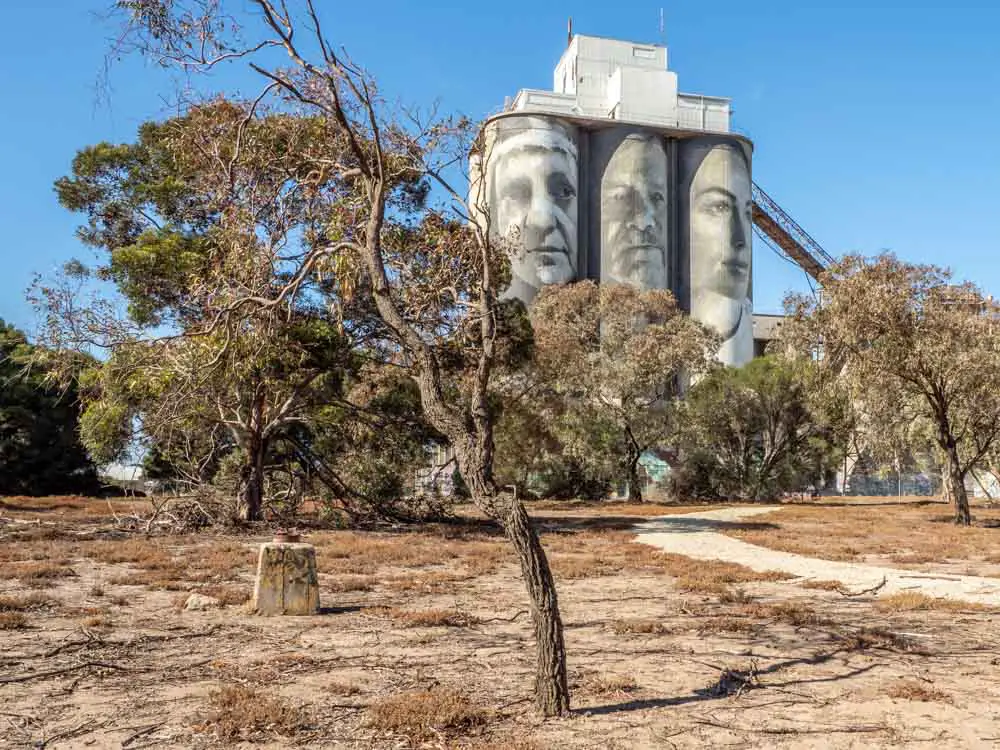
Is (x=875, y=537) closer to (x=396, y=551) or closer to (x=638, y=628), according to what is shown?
(x=396, y=551)

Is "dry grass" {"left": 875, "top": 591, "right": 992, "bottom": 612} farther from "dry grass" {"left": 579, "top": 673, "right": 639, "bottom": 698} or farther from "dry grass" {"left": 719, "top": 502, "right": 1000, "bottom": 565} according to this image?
"dry grass" {"left": 719, "top": 502, "right": 1000, "bottom": 565}

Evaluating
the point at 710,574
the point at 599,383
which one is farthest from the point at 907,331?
the point at 599,383

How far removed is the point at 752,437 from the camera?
5238 centimetres

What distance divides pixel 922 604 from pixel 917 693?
5680 mm

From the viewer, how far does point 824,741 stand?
5727 millimetres

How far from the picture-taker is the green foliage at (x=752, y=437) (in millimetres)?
50750

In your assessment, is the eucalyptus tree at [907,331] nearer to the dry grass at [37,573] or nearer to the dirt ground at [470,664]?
the dirt ground at [470,664]

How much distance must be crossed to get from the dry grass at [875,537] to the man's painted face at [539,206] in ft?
98.0

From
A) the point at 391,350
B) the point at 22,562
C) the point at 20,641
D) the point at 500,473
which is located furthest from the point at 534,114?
the point at 20,641

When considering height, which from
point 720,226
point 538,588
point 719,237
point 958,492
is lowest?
point 538,588

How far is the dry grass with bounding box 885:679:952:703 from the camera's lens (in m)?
6.71

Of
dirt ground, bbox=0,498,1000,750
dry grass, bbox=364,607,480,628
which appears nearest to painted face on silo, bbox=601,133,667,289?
dirt ground, bbox=0,498,1000,750

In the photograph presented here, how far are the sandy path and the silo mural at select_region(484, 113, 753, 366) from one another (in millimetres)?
36892

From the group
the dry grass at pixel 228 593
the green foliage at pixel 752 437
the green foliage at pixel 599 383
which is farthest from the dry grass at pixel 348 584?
the green foliage at pixel 752 437
